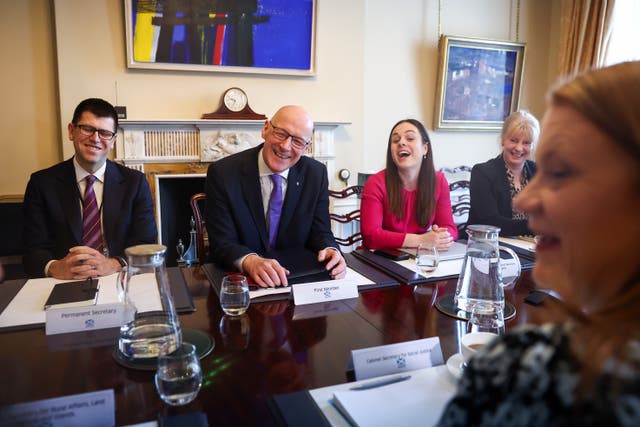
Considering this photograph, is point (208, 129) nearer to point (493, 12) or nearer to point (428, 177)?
point (428, 177)

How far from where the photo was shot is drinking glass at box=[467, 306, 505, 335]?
104cm

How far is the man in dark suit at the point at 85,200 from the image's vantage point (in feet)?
6.23

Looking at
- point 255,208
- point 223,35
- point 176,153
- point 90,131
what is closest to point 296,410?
point 255,208

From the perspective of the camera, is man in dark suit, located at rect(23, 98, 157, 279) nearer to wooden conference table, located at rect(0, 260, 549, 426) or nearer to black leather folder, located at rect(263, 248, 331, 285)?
black leather folder, located at rect(263, 248, 331, 285)

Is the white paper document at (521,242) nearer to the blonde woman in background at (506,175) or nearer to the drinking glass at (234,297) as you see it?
the blonde woman in background at (506,175)

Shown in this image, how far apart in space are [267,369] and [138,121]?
2.83 meters

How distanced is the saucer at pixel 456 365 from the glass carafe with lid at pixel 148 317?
1.84ft

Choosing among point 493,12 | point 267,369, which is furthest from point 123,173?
point 493,12

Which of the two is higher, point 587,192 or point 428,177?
point 587,192

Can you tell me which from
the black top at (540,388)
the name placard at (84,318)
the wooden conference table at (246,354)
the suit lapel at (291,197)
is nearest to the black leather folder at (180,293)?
the wooden conference table at (246,354)

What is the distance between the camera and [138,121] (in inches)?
128

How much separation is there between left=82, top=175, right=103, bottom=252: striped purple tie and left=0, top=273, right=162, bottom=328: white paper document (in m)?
0.57

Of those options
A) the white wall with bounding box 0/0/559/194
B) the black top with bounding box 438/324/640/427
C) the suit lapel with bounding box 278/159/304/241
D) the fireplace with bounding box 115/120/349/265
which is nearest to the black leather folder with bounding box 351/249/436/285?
the suit lapel with bounding box 278/159/304/241

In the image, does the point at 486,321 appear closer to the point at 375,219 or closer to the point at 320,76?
the point at 375,219
